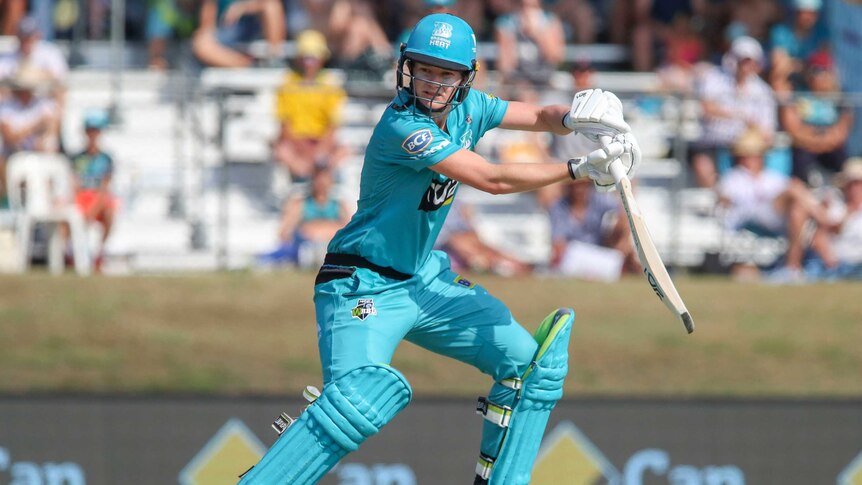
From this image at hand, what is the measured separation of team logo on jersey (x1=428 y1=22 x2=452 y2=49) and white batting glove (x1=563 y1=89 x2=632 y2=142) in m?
0.50

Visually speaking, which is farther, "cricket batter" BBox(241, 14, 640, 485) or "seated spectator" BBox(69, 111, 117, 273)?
"seated spectator" BBox(69, 111, 117, 273)

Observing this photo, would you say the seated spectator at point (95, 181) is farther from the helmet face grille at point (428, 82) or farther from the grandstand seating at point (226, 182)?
the helmet face grille at point (428, 82)

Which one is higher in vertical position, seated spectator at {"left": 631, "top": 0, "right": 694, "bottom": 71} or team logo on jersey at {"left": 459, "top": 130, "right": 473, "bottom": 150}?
team logo on jersey at {"left": 459, "top": 130, "right": 473, "bottom": 150}

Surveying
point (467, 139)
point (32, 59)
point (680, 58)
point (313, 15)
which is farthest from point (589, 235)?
point (467, 139)

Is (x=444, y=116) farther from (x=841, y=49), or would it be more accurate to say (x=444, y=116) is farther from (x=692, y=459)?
(x=841, y=49)

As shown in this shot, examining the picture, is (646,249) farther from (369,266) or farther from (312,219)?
(312,219)

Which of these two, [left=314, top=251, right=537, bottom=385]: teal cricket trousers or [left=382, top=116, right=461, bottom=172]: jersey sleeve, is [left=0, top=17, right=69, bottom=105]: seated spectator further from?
[left=382, top=116, right=461, bottom=172]: jersey sleeve

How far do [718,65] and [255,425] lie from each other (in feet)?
19.7

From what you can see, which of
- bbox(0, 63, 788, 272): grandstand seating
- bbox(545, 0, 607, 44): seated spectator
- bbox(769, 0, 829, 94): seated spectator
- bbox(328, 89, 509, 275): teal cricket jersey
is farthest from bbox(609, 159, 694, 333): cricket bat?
bbox(545, 0, 607, 44): seated spectator

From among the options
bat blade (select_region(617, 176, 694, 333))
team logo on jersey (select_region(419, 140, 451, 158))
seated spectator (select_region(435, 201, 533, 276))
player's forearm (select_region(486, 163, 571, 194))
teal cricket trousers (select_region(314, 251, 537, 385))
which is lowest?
seated spectator (select_region(435, 201, 533, 276))

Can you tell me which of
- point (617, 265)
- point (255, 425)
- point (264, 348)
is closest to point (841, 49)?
point (617, 265)

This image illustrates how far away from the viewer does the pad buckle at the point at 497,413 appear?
4.81 metres

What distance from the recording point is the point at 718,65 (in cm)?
1094

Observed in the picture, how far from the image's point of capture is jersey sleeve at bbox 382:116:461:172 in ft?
14.4
